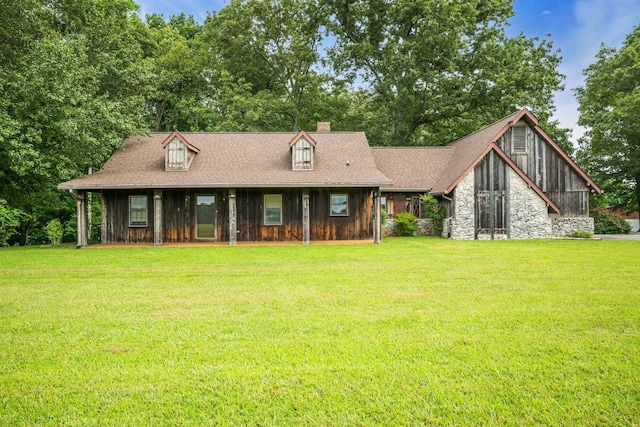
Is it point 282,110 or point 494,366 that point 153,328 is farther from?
point 282,110

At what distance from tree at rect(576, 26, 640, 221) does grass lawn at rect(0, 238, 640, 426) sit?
82.0 feet

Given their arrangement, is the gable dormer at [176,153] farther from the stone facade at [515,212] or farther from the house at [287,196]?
the stone facade at [515,212]

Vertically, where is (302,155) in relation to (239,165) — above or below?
above

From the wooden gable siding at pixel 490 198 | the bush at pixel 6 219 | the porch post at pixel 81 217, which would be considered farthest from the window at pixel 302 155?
the bush at pixel 6 219

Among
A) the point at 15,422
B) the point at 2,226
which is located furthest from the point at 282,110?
the point at 15,422

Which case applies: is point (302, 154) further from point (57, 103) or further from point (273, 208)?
point (57, 103)

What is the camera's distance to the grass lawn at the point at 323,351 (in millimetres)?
3652

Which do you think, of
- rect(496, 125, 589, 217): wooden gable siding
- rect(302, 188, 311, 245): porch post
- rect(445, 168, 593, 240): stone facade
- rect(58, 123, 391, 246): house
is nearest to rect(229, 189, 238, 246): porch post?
rect(58, 123, 391, 246): house

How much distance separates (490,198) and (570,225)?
16.9 feet

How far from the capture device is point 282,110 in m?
35.2

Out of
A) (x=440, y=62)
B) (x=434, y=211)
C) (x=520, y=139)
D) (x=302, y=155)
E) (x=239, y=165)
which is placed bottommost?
(x=434, y=211)

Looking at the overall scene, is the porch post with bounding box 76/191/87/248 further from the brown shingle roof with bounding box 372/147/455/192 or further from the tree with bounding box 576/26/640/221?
the tree with bounding box 576/26/640/221

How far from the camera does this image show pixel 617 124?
3023cm

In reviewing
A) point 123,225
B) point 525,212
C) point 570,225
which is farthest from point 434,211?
point 123,225
